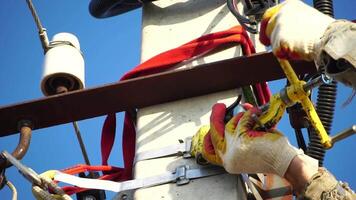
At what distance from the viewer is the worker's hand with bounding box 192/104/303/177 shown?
3.33 metres

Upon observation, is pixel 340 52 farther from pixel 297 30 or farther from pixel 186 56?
pixel 186 56

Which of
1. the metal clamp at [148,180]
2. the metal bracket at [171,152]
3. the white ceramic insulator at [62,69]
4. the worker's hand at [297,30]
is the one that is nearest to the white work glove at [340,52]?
the worker's hand at [297,30]

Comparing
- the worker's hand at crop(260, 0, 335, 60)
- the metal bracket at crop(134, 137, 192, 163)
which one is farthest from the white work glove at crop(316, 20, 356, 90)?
the metal bracket at crop(134, 137, 192, 163)

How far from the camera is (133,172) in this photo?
419cm

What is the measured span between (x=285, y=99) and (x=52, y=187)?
134 centimetres

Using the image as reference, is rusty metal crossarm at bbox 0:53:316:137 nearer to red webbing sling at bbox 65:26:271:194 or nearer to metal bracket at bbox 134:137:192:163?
red webbing sling at bbox 65:26:271:194

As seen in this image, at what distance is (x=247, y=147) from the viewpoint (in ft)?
11.1

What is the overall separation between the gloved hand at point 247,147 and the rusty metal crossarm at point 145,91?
573 mm

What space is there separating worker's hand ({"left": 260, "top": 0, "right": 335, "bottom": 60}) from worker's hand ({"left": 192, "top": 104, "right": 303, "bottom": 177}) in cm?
42

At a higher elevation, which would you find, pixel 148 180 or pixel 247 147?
pixel 148 180

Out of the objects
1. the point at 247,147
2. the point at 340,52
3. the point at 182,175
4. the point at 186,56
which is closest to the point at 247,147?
the point at 247,147

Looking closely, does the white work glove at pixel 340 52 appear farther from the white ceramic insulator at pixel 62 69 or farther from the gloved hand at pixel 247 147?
the white ceramic insulator at pixel 62 69

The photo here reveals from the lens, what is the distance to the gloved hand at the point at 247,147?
333cm

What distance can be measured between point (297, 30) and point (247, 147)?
1.94 ft
